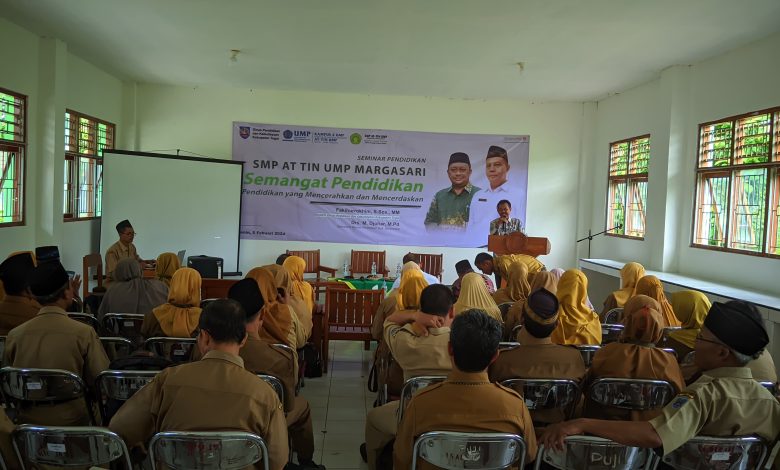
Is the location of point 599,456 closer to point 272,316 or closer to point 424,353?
point 424,353

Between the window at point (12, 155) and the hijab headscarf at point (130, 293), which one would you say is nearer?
the hijab headscarf at point (130, 293)

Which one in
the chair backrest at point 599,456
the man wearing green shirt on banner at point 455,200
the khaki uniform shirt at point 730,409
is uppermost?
the man wearing green shirt on banner at point 455,200

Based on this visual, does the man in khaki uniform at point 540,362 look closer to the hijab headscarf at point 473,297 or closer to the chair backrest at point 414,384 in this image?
the chair backrest at point 414,384

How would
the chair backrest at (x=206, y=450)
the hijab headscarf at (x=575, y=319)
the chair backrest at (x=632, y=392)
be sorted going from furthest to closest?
the hijab headscarf at (x=575, y=319) < the chair backrest at (x=632, y=392) < the chair backrest at (x=206, y=450)

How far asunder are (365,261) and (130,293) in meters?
5.29

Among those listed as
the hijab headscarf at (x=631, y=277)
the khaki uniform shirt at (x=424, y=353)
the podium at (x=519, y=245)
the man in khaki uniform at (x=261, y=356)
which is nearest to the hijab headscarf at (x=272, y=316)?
the man in khaki uniform at (x=261, y=356)

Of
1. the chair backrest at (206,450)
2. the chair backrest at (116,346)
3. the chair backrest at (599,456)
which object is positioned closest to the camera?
the chair backrest at (206,450)

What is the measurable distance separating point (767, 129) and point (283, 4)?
15.8 feet

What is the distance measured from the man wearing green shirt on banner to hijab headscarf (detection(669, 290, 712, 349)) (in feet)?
19.4

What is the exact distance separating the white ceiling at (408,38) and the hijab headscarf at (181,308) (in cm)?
285

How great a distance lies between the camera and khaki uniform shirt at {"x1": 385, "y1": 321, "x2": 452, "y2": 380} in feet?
9.46

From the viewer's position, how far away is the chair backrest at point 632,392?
2430 mm

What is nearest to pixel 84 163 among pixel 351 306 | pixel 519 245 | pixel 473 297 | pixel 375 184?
pixel 375 184

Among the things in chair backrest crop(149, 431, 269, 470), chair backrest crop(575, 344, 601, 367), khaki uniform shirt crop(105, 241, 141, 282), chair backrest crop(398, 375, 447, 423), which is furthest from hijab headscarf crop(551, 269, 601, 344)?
khaki uniform shirt crop(105, 241, 141, 282)
